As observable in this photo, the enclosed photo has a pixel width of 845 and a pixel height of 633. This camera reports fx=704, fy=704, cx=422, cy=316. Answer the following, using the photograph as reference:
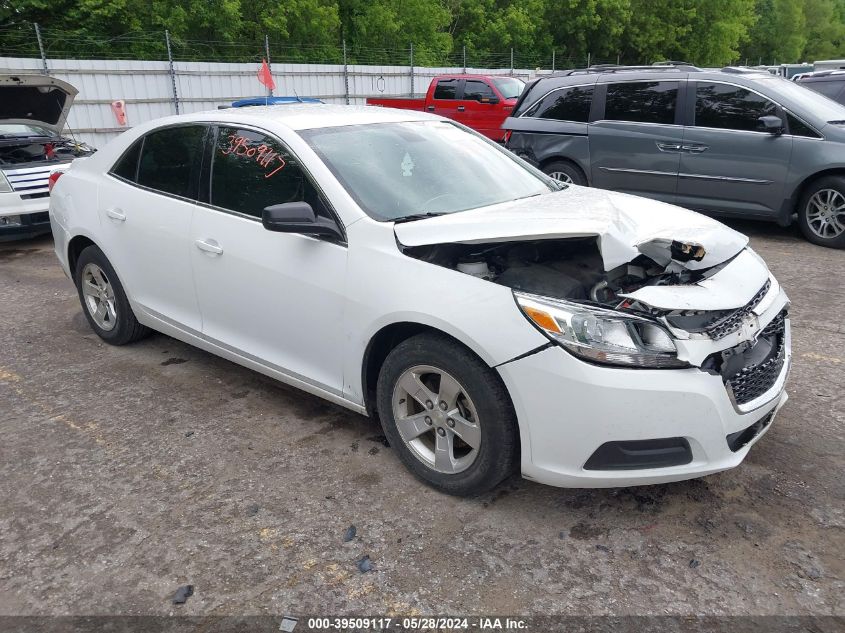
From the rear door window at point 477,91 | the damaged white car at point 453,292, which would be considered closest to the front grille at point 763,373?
the damaged white car at point 453,292

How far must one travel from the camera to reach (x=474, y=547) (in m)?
2.83

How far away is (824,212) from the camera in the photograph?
287 inches

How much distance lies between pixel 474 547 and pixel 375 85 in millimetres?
20062

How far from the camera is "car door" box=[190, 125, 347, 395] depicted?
3400 millimetres

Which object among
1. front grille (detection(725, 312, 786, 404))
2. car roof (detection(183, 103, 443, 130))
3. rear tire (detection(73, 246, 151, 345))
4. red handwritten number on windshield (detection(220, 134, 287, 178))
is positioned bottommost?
rear tire (detection(73, 246, 151, 345))

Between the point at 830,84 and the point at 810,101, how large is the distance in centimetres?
357

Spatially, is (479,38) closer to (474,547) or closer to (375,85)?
(375,85)

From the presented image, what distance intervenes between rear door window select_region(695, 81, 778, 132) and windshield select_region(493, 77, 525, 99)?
27.1 feet

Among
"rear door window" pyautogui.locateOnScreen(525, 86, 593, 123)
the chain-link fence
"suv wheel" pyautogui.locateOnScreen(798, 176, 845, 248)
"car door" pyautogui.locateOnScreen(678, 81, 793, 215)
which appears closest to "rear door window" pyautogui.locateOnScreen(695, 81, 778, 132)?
"car door" pyautogui.locateOnScreen(678, 81, 793, 215)

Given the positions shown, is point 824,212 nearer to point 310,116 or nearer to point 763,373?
point 763,373

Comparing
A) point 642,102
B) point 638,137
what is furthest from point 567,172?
point 642,102

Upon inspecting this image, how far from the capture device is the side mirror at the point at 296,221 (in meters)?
3.23

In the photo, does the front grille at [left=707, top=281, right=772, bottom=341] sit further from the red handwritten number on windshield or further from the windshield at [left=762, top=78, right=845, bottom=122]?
the windshield at [left=762, top=78, right=845, bottom=122]

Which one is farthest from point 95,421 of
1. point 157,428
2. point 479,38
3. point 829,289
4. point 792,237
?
point 479,38
